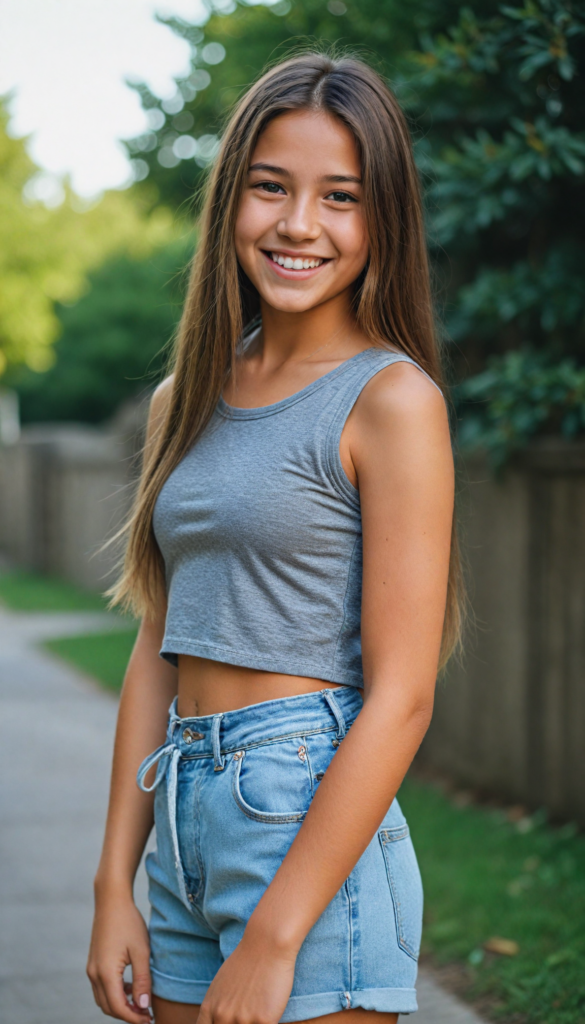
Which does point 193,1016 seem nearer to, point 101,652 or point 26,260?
point 101,652

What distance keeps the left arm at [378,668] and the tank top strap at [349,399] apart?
1 centimetres

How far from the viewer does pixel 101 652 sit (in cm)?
960

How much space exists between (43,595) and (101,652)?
4.68 metres

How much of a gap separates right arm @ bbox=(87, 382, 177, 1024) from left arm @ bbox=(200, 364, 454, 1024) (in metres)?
0.36

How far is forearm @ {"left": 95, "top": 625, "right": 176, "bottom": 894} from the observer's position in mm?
1817

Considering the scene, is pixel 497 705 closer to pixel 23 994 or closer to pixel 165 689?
pixel 23 994

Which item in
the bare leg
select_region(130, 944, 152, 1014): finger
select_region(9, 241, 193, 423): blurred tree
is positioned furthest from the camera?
select_region(9, 241, 193, 423): blurred tree

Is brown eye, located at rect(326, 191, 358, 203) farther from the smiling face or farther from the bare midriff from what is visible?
the bare midriff

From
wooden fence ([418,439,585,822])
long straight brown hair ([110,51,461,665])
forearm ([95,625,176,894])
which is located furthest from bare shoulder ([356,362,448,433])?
wooden fence ([418,439,585,822])

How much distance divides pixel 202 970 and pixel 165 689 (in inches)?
19.1

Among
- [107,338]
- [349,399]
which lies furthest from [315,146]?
[107,338]

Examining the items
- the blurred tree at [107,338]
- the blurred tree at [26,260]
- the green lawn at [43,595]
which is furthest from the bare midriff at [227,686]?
the blurred tree at [26,260]

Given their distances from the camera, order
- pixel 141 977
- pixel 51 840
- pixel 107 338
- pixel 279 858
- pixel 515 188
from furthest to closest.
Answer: pixel 107 338, pixel 51 840, pixel 515 188, pixel 141 977, pixel 279 858

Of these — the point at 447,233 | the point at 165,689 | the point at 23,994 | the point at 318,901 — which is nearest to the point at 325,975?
the point at 318,901
